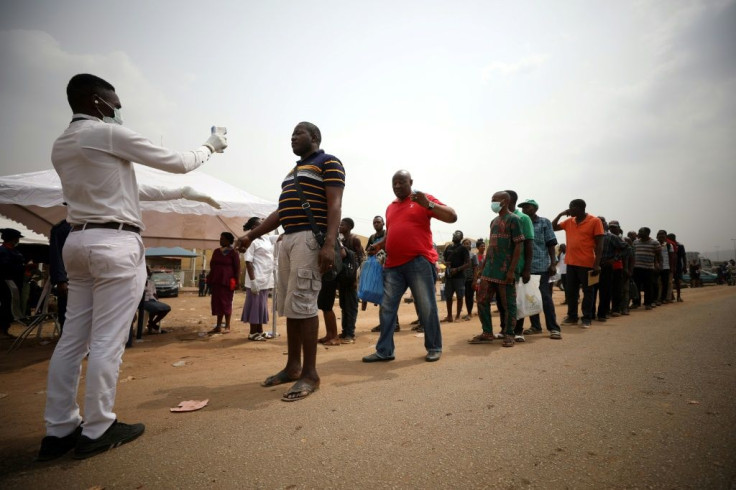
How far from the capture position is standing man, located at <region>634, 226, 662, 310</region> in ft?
31.1

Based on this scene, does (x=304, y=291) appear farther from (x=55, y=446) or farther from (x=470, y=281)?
(x=470, y=281)

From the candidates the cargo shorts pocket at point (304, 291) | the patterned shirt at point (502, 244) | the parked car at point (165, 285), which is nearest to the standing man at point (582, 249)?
the patterned shirt at point (502, 244)

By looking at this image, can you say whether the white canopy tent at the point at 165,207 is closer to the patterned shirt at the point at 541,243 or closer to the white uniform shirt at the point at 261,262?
the white uniform shirt at the point at 261,262

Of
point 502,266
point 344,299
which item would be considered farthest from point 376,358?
point 344,299

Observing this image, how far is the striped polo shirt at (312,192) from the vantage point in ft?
9.93

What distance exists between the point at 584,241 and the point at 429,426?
5616mm

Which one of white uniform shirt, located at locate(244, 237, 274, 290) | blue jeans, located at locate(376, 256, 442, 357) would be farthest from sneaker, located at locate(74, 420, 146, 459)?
white uniform shirt, located at locate(244, 237, 274, 290)

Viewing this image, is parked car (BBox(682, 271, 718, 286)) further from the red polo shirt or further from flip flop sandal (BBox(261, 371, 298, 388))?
flip flop sandal (BBox(261, 371, 298, 388))

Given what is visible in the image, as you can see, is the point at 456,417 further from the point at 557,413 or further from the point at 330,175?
the point at 330,175

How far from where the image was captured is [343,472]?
5.69ft

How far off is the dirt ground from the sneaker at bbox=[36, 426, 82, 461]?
0.06 m

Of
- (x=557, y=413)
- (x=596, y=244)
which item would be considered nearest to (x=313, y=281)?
(x=557, y=413)

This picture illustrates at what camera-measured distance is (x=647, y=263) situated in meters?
9.48

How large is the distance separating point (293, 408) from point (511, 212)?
13.0ft
